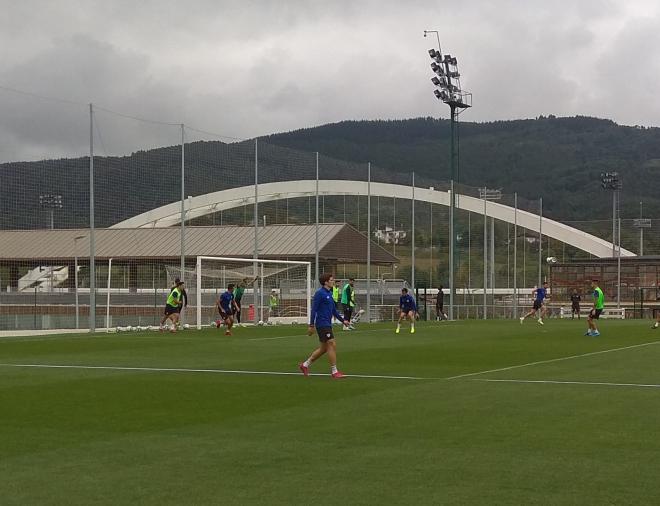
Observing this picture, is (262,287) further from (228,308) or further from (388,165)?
(388,165)

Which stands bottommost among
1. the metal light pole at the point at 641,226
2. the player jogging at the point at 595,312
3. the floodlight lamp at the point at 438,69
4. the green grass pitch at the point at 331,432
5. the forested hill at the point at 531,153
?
the green grass pitch at the point at 331,432

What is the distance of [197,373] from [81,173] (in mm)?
21364

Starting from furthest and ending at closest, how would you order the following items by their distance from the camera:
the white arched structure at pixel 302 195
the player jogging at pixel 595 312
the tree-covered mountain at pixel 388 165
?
the white arched structure at pixel 302 195 < the tree-covered mountain at pixel 388 165 < the player jogging at pixel 595 312

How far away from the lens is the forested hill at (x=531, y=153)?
142 metres

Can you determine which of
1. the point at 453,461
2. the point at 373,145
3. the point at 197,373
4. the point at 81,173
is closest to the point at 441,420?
the point at 453,461

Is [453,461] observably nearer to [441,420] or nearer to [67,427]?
[441,420]

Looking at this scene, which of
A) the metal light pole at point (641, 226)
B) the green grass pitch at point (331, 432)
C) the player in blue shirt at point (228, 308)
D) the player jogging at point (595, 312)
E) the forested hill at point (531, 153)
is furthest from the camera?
the forested hill at point (531, 153)

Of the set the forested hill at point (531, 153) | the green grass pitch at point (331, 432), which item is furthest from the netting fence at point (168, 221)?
the forested hill at point (531, 153)

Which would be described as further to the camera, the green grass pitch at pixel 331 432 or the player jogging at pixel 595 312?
the player jogging at pixel 595 312

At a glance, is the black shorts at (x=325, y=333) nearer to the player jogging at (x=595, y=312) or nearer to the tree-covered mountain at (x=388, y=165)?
the player jogging at (x=595, y=312)

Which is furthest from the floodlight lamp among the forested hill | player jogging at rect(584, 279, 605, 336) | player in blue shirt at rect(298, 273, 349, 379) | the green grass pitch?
the forested hill

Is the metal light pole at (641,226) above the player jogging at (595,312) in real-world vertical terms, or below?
above

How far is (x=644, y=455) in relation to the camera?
1000 centimetres

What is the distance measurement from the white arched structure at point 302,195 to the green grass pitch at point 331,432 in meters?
24.1
